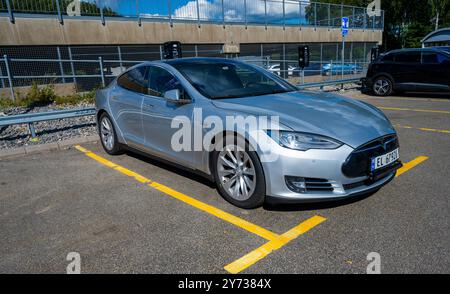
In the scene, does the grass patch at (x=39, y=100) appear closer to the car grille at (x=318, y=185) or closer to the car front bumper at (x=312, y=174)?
the car front bumper at (x=312, y=174)

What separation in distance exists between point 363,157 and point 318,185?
0.48 m

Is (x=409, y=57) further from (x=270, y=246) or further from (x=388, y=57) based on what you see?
(x=270, y=246)

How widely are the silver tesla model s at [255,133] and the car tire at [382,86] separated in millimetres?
8797

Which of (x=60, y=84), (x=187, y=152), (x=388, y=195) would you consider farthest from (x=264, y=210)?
(x=60, y=84)

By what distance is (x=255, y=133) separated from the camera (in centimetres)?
315

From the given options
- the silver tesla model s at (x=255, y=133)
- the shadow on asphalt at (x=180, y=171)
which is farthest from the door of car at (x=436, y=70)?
the shadow on asphalt at (x=180, y=171)

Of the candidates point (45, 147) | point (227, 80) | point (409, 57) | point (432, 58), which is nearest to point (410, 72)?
point (409, 57)

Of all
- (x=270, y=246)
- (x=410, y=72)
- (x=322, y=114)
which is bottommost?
(x=270, y=246)

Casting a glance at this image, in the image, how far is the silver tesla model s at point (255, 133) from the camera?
303 centimetres

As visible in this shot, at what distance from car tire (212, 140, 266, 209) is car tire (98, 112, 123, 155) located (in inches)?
93.7

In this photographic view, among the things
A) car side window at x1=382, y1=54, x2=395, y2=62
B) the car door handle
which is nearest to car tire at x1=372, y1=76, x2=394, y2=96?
car side window at x1=382, y1=54, x2=395, y2=62

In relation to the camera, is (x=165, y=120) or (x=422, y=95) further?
(x=422, y=95)
